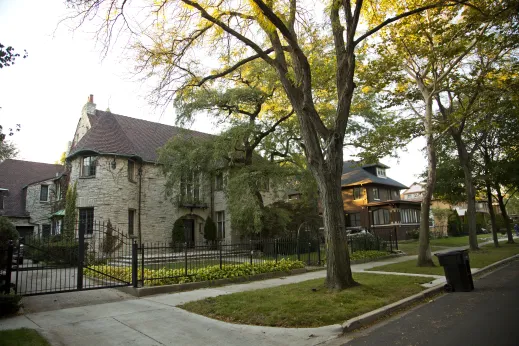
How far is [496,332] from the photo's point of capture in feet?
17.9

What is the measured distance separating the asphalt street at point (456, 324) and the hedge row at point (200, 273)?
5774 millimetres

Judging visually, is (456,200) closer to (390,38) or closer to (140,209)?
(390,38)

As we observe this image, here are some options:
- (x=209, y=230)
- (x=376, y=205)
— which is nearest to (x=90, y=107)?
(x=209, y=230)

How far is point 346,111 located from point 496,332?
20.1 feet

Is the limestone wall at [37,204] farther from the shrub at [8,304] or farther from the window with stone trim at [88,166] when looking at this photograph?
the shrub at [8,304]

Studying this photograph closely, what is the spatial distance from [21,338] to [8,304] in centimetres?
222

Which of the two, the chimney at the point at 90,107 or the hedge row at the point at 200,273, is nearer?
the hedge row at the point at 200,273

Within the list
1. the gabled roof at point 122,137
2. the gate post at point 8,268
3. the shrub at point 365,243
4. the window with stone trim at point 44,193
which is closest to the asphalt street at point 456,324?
the gate post at point 8,268

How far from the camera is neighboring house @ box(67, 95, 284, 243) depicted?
2183 cm

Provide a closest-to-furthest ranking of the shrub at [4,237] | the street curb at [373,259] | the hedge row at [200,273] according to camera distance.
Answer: the shrub at [4,237] → the hedge row at [200,273] → the street curb at [373,259]

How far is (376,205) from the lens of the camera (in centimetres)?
3581

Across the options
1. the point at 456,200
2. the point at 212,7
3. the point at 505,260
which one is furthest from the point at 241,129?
the point at 456,200

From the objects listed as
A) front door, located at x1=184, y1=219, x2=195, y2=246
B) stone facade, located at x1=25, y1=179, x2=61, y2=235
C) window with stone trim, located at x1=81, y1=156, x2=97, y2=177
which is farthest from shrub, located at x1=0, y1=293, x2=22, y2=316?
stone facade, located at x1=25, y1=179, x2=61, y2=235

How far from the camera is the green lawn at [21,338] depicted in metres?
5.22
